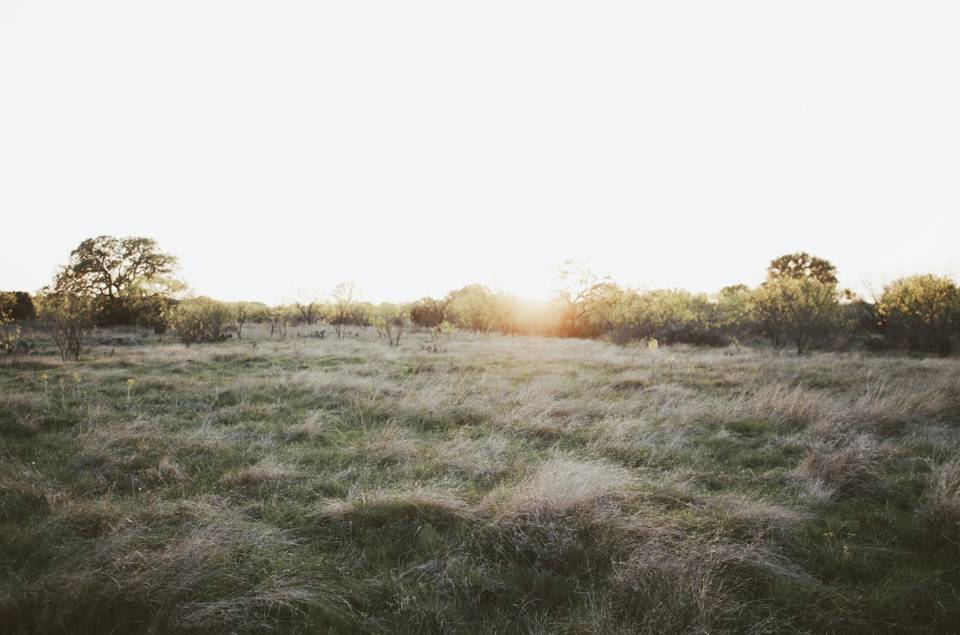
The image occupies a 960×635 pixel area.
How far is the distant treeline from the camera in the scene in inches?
708

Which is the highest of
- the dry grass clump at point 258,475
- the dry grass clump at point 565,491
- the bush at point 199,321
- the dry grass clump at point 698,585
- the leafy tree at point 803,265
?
the leafy tree at point 803,265

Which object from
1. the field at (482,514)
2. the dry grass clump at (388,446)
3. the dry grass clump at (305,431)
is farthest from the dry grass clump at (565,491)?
the dry grass clump at (305,431)

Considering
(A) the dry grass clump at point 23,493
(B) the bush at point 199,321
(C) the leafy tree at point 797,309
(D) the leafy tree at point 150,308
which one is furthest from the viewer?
(D) the leafy tree at point 150,308

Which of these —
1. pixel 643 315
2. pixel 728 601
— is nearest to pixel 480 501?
pixel 728 601

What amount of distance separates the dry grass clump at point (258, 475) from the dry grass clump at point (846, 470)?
6.13 metres

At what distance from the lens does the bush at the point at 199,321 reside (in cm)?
2214

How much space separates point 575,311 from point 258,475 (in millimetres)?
29540

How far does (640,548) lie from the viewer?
11.8ft

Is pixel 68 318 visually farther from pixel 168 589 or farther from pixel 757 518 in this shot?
pixel 757 518

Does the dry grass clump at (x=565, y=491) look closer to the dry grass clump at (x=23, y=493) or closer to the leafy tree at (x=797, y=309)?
the dry grass clump at (x=23, y=493)

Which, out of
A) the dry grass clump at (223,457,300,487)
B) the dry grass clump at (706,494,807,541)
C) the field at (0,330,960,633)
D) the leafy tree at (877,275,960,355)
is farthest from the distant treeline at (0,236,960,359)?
the dry grass clump at (706,494,807,541)

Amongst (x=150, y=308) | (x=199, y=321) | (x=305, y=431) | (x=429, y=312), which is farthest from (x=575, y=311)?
(x=150, y=308)

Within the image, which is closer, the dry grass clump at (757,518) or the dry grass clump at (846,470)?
the dry grass clump at (757,518)

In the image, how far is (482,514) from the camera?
428 cm
